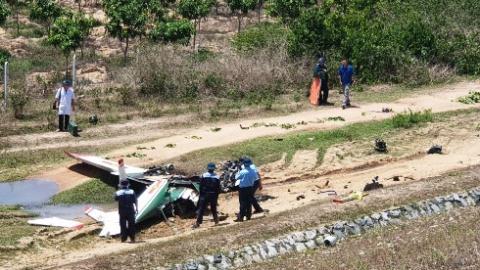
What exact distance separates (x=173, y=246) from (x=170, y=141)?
29.3 feet

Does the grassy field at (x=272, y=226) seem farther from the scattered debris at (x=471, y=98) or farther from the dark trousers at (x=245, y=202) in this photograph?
the scattered debris at (x=471, y=98)

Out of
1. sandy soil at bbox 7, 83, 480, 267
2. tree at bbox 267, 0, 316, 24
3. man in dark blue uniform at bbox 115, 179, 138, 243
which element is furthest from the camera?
tree at bbox 267, 0, 316, 24

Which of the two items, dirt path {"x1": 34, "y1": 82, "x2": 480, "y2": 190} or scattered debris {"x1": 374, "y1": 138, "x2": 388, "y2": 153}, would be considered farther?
scattered debris {"x1": 374, "y1": 138, "x2": 388, "y2": 153}

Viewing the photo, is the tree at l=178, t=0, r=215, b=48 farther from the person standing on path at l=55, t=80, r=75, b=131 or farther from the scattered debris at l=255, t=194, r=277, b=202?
the scattered debris at l=255, t=194, r=277, b=202

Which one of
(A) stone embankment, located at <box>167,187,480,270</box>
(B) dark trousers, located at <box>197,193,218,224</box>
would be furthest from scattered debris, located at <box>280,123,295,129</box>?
(B) dark trousers, located at <box>197,193,218,224</box>

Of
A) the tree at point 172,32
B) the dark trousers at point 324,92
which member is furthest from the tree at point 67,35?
the dark trousers at point 324,92

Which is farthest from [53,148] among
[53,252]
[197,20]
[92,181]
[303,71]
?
[197,20]

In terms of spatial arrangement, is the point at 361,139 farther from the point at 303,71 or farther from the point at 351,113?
the point at 303,71

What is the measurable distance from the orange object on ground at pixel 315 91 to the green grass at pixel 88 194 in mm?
10141

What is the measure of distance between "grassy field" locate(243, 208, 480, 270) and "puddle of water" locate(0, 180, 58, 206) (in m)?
7.50

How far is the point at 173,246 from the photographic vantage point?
15.5 meters

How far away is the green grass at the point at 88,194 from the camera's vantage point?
65.6 feet

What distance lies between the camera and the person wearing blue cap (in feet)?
57.5

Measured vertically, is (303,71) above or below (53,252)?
above
